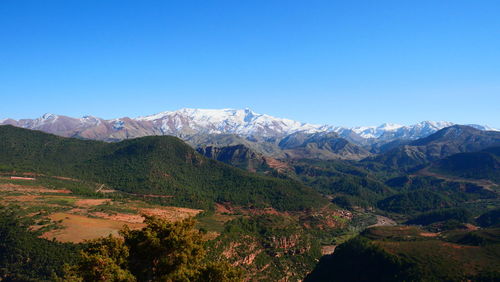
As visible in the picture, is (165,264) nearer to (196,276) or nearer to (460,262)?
(196,276)

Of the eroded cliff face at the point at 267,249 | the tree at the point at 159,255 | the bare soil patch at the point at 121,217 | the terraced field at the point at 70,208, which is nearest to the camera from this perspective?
the tree at the point at 159,255

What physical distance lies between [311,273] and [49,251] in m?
96.2

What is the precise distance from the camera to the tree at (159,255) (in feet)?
112

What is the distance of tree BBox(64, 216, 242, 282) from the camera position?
34031 mm

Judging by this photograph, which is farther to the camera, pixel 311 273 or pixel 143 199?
pixel 143 199

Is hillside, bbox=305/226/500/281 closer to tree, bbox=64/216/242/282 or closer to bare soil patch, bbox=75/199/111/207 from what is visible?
tree, bbox=64/216/242/282

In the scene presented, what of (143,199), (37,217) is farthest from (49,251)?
(143,199)

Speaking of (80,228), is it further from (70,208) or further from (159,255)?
(159,255)

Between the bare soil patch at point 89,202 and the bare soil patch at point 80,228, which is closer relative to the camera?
the bare soil patch at point 80,228

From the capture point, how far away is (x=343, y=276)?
12838 centimetres

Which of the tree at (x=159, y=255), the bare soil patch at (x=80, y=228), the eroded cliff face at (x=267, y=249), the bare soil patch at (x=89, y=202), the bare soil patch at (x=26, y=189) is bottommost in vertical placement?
the eroded cliff face at (x=267, y=249)

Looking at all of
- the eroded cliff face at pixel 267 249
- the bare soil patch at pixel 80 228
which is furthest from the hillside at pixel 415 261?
the bare soil patch at pixel 80 228

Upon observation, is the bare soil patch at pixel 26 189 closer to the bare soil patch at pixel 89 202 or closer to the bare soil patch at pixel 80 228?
the bare soil patch at pixel 89 202

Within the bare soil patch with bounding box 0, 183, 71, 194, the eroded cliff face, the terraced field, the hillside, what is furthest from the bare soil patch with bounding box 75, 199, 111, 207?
the hillside
